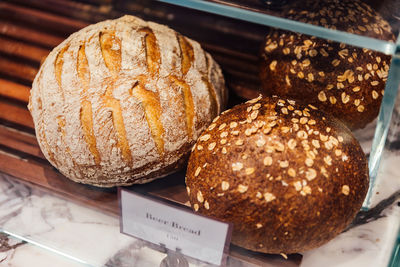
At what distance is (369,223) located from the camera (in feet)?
3.64

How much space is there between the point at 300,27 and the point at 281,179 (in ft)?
0.98

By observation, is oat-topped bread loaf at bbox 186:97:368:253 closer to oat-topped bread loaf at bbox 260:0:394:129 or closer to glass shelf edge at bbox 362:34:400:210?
glass shelf edge at bbox 362:34:400:210

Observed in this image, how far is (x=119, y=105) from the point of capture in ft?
3.31

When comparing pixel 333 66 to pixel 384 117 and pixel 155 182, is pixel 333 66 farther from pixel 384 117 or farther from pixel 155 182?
pixel 155 182

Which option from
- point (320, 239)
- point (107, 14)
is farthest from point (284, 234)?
point (107, 14)

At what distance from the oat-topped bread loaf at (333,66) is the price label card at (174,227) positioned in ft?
1.52

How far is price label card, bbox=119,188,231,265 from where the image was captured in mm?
874

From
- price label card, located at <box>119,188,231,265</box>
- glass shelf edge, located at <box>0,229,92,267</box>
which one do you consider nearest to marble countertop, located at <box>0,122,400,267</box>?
glass shelf edge, located at <box>0,229,92,267</box>

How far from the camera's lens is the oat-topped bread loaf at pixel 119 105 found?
1014 millimetres

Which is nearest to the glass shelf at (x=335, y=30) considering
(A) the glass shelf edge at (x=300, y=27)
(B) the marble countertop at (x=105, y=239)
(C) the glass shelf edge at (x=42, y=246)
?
(A) the glass shelf edge at (x=300, y=27)

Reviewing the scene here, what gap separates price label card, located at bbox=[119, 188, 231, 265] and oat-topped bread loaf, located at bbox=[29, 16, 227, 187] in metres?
0.15

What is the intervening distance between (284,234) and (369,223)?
0.35 metres

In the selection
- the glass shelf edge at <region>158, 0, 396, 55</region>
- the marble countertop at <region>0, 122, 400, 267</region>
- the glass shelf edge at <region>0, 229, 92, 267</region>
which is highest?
the glass shelf edge at <region>158, 0, 396, 55</region>

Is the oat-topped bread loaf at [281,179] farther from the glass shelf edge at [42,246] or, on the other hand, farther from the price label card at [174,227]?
the glass shelf edge at [42,246]
